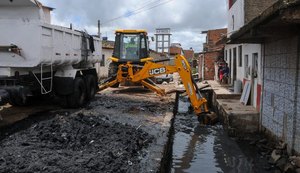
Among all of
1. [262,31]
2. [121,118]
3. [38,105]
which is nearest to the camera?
[262,31]

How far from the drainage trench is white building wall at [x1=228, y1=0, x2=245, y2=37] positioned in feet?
21.6

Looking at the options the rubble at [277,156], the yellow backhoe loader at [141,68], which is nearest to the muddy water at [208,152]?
the rubble at [277,156]

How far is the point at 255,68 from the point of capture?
14.8 m

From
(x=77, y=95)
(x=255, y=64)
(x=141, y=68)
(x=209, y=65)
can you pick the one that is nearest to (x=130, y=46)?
(x=141, y=68)

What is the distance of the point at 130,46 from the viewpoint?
1886cm

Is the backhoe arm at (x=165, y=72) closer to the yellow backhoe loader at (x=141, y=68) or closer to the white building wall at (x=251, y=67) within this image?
the yellow backhoe loader at (x=141, y=68)

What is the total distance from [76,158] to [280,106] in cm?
568

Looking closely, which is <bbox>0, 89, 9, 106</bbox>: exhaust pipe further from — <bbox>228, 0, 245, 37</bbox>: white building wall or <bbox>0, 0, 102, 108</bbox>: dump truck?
<bbox>228, 0, 245, 37</bbox>: white building wall

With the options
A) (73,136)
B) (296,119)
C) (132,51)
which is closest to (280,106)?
(296,119)

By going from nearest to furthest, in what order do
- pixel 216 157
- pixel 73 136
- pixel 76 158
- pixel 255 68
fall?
Answer: pixel 76 158 → pixel 73 136 → pixel 216 157 → pixel 255 68

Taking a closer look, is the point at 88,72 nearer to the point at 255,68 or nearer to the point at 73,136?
the point at 255,68

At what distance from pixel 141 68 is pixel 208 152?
6232 millimetres

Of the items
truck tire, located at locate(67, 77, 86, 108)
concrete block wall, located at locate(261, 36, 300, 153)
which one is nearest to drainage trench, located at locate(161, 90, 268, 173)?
concrete block wall, located at locate(261, 36, 300, 153)

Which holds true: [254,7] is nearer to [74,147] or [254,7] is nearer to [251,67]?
[251,67]
